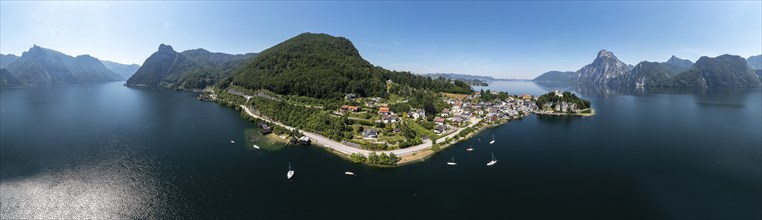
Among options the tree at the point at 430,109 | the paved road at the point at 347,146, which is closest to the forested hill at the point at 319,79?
the tree at the point at 430,109

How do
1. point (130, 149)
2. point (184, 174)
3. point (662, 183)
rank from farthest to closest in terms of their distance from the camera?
point (130, 149), point (184, 174), point (662, 183)

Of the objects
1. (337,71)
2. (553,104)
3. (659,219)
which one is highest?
(337,71)

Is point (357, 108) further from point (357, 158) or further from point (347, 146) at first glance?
point (357, 158)

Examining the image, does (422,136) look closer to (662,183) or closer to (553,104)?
(662,183)

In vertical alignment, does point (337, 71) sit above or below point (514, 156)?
above

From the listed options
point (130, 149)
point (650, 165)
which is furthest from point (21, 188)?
point (650, 165)

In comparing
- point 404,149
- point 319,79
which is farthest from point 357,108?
point 319,79

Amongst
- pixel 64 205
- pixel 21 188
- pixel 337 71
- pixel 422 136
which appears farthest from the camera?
pixel 337 71

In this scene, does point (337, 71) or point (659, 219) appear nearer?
point (659, 219)

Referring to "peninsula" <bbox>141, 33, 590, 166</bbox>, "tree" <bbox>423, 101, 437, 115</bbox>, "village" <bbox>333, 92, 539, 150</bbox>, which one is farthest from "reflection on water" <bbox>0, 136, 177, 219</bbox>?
"tree" <bbox>423, 101, 437, 115</bbox>
